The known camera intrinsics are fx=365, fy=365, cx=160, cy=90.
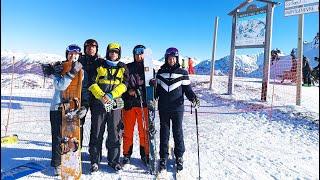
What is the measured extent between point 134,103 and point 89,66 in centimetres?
88

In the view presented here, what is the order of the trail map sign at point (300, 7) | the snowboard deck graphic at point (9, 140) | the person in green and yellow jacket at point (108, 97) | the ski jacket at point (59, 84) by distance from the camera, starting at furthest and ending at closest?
the trail map sign at point (300, 7), the snowboard deck graphic at point (9, 140), the person in green and yellow jacket at point (108, 97), the ski jacket at point (59, 84)

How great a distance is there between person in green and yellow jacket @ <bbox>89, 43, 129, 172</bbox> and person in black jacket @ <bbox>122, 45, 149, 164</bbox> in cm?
26

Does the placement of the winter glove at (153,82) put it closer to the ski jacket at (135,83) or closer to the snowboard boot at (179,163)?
the ski jacket at (135,83)

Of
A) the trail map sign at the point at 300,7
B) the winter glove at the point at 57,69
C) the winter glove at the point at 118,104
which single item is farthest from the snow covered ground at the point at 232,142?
the trail map sign at the point at 300,7

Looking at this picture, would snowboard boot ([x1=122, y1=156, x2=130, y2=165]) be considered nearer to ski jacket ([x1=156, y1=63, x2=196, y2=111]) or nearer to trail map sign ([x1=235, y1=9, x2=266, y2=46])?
ski jacket ([x1=156, y1=63, x2=196, y2=111])

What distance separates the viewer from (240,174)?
5.43 metres

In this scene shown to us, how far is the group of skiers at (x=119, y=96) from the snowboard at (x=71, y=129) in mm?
115

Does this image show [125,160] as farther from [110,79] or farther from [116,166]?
[110,79]

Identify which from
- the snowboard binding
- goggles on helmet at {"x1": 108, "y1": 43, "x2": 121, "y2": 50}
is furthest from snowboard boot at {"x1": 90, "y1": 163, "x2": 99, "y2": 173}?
goggles on helmet at {"x1": 108, "y1": 43, "x2": 121, "y2": 50}

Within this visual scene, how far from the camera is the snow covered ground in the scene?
18.1ft

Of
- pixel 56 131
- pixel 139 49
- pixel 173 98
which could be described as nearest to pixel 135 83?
pixel 139 49

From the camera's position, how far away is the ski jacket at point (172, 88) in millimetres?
5438

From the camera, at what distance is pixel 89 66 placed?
5.48m

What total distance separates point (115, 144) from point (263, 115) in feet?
19.9
